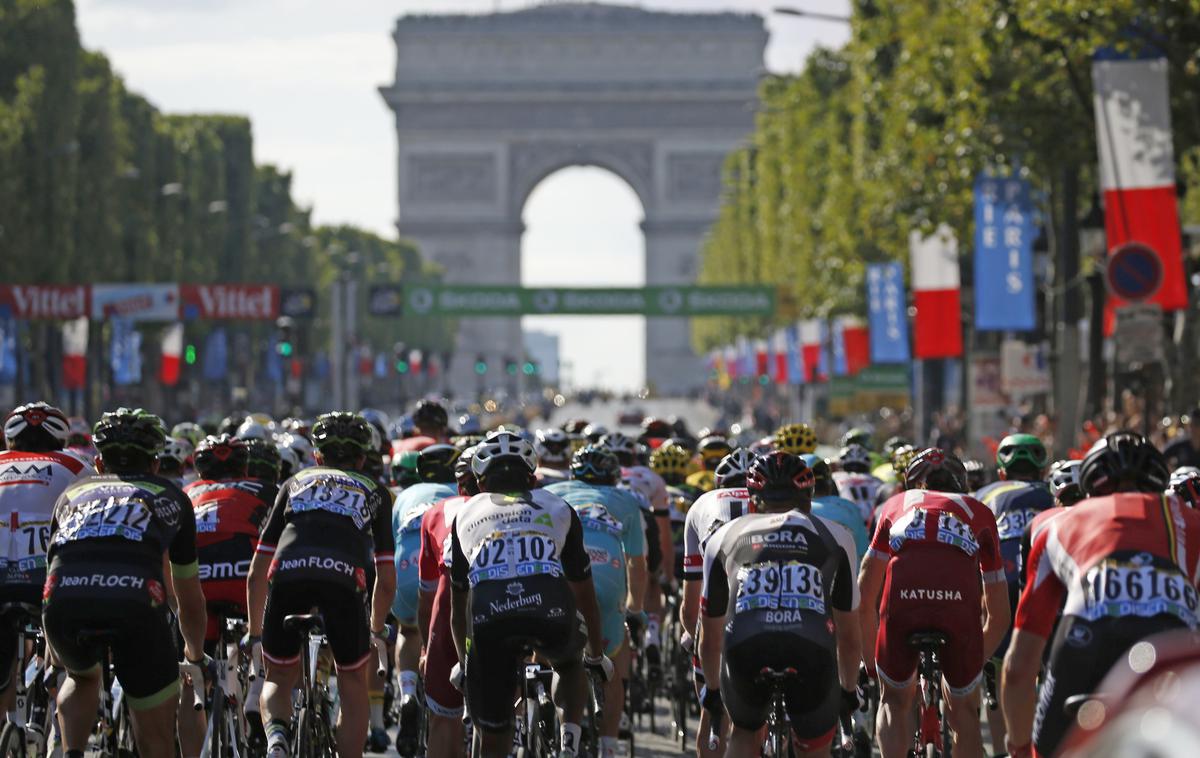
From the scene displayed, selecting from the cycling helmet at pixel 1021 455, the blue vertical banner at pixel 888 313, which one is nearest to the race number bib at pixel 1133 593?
the cycling helmet at pixel 1021 455

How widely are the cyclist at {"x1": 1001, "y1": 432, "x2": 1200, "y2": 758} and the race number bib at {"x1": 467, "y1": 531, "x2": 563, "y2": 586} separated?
2.03m

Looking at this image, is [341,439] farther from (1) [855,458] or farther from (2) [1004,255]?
(2) [1004,255]

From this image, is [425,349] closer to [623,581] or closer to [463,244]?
[463,244]

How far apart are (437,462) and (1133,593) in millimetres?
5913

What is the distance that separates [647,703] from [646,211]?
13208 cm

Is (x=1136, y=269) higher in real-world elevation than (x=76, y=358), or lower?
higher

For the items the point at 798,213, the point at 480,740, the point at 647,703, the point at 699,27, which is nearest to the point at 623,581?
the point at 480,740

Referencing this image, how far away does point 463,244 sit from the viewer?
14225cm

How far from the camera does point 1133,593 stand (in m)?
7.39

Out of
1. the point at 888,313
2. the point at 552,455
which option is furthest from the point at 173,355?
the point at 552,455

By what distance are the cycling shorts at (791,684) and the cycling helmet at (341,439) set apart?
245 centimetres

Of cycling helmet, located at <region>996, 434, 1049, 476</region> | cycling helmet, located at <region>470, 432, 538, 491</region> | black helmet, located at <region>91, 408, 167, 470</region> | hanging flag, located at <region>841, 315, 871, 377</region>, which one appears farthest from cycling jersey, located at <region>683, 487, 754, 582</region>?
hanging flag, located at <region>841, 315, 871, 377</region>

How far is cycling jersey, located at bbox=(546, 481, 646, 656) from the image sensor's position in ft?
37.9

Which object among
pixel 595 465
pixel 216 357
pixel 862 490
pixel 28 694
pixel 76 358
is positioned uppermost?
pixel 216 357
